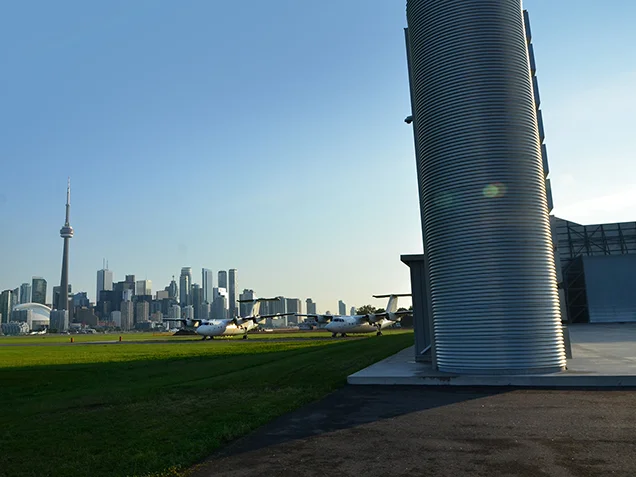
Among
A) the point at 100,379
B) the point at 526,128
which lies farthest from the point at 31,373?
the point at 526,128

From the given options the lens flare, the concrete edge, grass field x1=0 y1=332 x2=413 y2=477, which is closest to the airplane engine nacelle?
grass field x1=0 y1=332 x2=413 y2=477

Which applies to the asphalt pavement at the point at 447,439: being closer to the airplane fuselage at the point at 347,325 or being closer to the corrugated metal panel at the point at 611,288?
the airplane fuselage at the point at 347,325

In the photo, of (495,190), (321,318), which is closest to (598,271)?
(321,318)

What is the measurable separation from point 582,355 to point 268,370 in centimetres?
1167

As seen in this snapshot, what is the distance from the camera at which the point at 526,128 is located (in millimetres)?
13555

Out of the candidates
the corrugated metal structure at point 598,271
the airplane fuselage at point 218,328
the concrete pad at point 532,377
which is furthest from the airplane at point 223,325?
the concrete pad at point 532,377

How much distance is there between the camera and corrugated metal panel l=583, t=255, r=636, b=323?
49.9 meters

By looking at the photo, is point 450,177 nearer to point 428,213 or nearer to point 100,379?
point 428,213

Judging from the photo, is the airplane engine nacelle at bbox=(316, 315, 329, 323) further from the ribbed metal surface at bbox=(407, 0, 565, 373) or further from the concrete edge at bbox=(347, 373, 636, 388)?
the concrete edge at bbox=(347, 373, 636, 388)

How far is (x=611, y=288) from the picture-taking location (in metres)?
51.2

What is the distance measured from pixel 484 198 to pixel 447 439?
26.4 feet

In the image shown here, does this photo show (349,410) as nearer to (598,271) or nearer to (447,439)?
(447,439)

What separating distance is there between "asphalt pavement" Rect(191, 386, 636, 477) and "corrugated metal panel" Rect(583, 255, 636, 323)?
49.0 meters

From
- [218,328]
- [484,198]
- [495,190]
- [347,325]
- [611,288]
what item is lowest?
[347,325]
